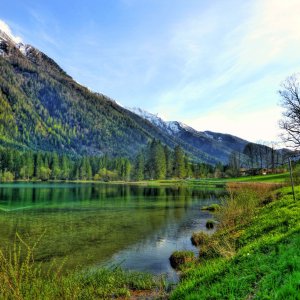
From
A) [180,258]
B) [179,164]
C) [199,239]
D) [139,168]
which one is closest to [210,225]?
[199,239]

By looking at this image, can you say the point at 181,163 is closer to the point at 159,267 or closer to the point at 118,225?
the point at 118,225

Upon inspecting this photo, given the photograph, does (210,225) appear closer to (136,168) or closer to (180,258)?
(180,258)

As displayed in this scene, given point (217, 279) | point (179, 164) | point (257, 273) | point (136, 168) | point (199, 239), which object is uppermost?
point (179, 164)


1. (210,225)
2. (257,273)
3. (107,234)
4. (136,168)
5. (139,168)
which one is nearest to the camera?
(257,273)

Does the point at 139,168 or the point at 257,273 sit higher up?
the point at 139,168

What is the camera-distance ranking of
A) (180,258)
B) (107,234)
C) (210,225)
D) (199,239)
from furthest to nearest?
(210,225) < (107,234) < (199,239) < (180,258)

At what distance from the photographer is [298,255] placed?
36.7 ft

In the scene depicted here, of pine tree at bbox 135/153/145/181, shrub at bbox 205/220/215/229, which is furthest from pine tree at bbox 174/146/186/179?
shrub at bbox 205/220/215/229

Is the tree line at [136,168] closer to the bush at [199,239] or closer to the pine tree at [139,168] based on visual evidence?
the pine tree at [139,168]

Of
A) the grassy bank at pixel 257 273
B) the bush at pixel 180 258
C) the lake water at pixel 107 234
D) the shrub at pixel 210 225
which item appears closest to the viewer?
the grassy bank at pixel 257 273

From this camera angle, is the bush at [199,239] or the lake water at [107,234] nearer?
the lake water at [107,234]

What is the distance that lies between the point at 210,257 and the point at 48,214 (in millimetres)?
31527

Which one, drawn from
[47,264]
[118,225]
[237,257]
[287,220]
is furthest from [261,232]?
[118,225]

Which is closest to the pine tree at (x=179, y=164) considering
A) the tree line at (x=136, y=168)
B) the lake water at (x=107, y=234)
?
the tree line at (x=136, y=168)
